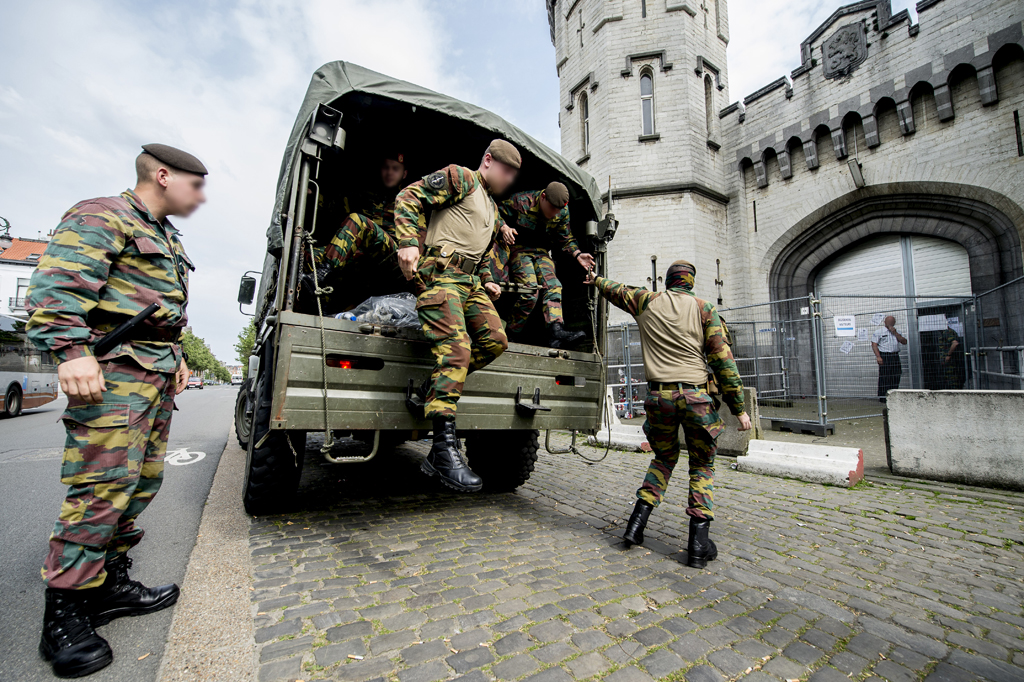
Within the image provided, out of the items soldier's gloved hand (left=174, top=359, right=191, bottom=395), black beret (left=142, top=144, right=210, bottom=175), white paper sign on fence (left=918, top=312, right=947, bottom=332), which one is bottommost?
soldier's gloved hand (left=174, top=359, right=191, bottom=395)

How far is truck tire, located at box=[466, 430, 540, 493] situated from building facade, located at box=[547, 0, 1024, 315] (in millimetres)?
9495

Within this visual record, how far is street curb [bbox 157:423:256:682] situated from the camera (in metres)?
1.68

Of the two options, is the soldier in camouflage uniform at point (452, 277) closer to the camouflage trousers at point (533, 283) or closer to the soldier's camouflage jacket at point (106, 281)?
the camouflage trousers at point (533, 283)

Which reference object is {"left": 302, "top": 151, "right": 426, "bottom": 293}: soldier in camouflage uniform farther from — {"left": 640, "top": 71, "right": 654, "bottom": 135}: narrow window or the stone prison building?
{"left": 640, "top": 71, "right": 654, "bottom": 135}: narrow window

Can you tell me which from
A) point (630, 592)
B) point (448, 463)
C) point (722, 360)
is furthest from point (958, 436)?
point (448, 463)

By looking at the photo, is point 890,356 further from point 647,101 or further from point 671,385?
point 647,101

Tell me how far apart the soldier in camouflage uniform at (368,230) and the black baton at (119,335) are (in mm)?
1318

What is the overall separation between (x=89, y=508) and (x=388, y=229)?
286 centimetres

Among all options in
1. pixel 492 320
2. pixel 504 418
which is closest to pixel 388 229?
pixel 492 320

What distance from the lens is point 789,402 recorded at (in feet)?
27.4

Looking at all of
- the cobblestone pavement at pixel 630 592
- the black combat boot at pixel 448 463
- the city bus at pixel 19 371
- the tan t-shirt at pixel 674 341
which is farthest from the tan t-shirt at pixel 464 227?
the city bus at pixel 19 371

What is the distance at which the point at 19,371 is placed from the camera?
11.9 metres

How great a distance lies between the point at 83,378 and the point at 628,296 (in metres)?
2.88

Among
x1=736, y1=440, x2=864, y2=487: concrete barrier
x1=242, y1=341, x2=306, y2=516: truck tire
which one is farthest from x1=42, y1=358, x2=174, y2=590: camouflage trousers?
x1=736, y1=440, x2=864, y2=487: concrete barrier
